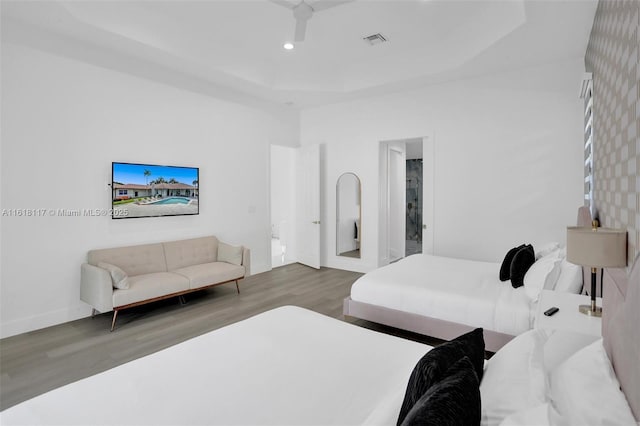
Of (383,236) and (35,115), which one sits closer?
(35,115)

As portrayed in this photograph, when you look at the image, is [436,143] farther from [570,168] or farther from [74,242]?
[74,242]

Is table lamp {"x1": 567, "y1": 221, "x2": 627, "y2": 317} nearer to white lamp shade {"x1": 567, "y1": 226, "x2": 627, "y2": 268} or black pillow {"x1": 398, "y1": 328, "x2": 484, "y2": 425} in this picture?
white lamp shade {"x1": 567, "y1": 226, "x2": 627, "y2": 268}

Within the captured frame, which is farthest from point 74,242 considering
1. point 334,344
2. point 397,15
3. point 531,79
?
point 531,79

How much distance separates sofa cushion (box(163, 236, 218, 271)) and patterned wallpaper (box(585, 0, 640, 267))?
431 centimetres

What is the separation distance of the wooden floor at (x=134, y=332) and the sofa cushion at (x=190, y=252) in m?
0.44

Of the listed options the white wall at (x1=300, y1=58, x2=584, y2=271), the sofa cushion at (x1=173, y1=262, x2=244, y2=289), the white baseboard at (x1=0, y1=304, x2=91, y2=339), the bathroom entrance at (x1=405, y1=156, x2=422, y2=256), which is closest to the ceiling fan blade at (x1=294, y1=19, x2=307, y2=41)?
the white wall at (x1=300, y1=58, x2=584, y2=271)

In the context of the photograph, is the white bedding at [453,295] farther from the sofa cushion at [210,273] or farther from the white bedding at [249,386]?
the sofa cushion at [210,273]

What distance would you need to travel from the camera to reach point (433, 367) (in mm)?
1145

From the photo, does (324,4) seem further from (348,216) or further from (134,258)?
(348,216)

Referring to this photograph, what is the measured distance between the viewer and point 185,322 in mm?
3674

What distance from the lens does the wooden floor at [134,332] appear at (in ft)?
8.66

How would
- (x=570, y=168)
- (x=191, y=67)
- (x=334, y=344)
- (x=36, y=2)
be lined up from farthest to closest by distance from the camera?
(x=191, y=67)
(x=570, y=168)
(x=36, y=2)
(x=334, y=344)

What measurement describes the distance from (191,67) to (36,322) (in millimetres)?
3332

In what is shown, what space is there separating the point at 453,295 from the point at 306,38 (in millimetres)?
3446
